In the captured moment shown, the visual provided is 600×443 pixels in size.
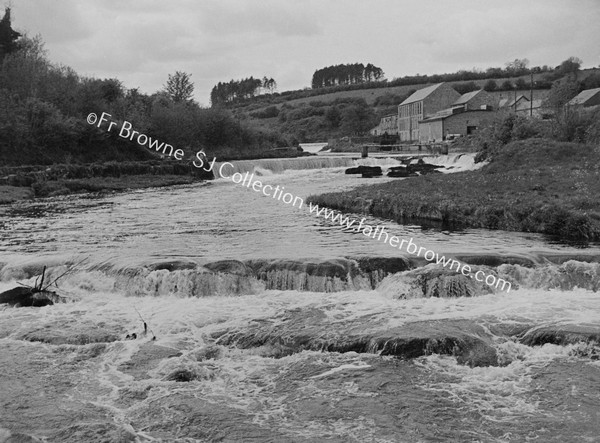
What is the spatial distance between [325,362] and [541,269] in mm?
6297

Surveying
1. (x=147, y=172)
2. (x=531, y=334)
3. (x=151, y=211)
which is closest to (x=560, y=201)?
(x=531, y=334)

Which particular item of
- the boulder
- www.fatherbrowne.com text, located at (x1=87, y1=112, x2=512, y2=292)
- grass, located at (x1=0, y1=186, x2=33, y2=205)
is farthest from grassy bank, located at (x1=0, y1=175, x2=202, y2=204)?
the boulder

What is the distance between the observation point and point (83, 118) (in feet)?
171

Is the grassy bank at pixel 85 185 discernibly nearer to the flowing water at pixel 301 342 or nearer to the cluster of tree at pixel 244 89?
the flowing water at pixel 301 342

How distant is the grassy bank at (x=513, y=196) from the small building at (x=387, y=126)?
279ft

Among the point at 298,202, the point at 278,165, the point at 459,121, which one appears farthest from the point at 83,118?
the point at 459,121

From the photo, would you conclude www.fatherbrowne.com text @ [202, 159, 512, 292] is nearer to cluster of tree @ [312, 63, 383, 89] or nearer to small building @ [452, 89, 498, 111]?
small building @ [452, 89, 498, 111]

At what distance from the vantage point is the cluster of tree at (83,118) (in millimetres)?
44156

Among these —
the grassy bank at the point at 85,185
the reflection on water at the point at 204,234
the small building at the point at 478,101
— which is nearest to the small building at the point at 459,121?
the small building at the point at 478,101

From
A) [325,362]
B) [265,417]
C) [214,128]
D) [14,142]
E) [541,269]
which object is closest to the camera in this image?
[265,417]

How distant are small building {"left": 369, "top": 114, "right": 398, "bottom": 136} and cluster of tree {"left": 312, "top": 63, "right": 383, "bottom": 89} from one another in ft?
229

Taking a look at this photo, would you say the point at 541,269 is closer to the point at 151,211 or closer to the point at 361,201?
the point at 361,201

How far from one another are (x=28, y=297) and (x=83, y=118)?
43.0 m

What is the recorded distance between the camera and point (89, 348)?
973cm
